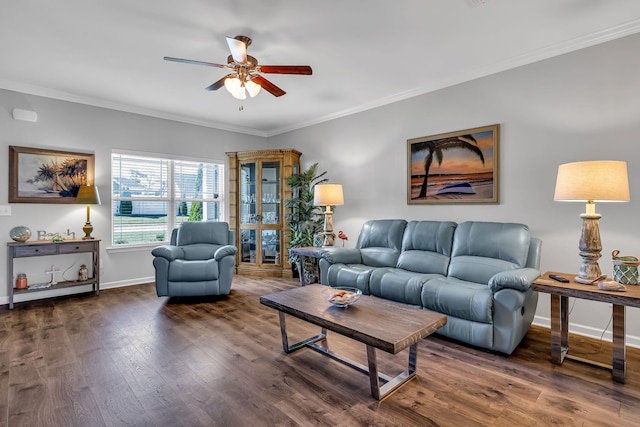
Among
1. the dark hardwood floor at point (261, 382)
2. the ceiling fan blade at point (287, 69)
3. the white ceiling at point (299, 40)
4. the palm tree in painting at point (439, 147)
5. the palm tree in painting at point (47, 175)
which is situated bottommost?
the dark hardwood floor at point (261, 382)

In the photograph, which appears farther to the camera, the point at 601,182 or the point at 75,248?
the point at 75,248

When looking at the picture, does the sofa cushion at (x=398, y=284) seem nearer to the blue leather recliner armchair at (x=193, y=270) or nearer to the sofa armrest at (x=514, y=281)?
the sofa armrest at (x=514, y=281)

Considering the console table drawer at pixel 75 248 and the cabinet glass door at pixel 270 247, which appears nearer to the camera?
the console table drawer at pixel 75 248

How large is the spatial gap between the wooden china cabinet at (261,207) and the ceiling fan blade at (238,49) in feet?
9.06

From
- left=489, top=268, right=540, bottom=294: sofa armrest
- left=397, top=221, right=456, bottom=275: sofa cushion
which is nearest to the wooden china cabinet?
left=397, top=221, right=456, bottom=275: sofa cushion

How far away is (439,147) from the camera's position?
12.6ft

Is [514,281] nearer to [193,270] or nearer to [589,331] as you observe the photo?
[589,331]

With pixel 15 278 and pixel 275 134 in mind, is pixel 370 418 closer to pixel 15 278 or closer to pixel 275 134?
pixel 15 278

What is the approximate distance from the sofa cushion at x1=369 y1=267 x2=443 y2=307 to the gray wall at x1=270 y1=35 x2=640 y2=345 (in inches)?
44.0

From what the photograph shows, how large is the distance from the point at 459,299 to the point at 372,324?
3.33 ft

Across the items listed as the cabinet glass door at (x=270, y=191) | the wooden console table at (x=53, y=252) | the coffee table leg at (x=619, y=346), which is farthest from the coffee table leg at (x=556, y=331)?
the wooden console table at (x=53, y=252)

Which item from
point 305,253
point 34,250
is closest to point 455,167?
point 305,253

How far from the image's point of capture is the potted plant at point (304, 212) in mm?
5109

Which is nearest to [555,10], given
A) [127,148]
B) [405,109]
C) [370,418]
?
[405,109]
